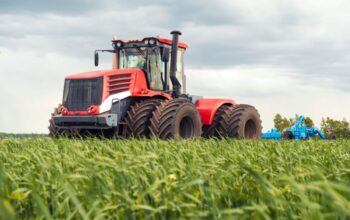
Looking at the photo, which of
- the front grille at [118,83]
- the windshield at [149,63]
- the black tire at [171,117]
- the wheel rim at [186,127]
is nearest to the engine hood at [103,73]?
the front grille at [118,83]

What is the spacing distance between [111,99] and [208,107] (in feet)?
10.6

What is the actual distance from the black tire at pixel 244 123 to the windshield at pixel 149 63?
8.02ft

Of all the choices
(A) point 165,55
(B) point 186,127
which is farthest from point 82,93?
(B) point 186,127

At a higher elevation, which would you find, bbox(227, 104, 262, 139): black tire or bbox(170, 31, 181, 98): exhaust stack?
bbox(170, 31, 181, 98): exhaust stack

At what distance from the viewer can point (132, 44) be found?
13.2 metres

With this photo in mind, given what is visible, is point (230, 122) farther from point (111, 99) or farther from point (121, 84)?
point (111, 99)

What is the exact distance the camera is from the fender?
1422 cm

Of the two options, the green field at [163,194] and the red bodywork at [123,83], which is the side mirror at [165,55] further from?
the green field at [163,194]

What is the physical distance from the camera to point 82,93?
41.7 ft

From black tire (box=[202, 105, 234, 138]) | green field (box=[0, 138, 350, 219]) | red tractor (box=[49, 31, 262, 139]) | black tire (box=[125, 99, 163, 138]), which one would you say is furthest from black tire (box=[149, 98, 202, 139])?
green field (box=[0, 138, 350, 219])

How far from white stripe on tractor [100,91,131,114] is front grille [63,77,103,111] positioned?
0.61 ft

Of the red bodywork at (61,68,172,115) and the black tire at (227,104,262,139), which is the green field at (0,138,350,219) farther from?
the black tire at (227,104,262,139)

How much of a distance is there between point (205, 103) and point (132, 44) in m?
2.86

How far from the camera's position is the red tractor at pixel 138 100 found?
38.9ft
